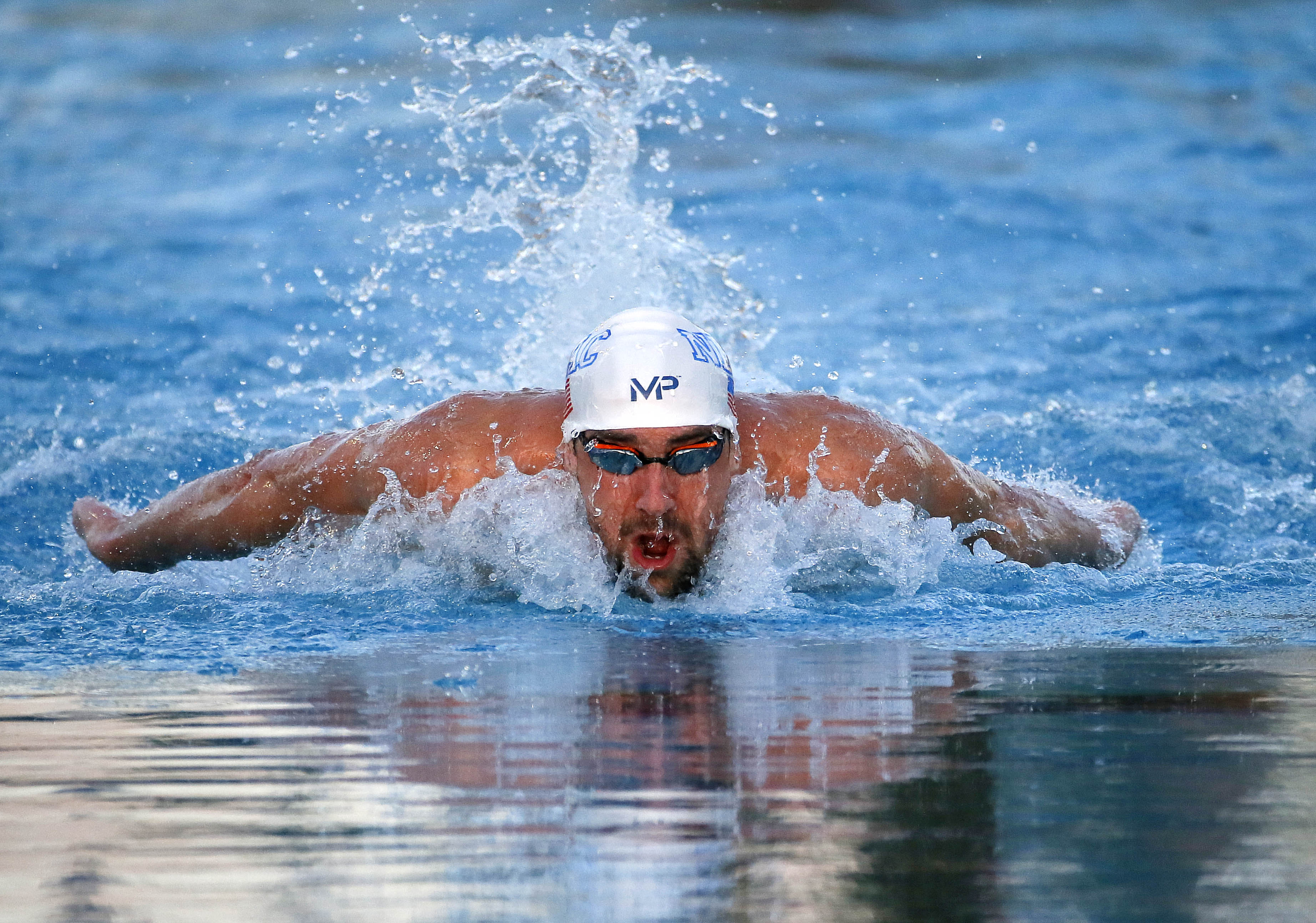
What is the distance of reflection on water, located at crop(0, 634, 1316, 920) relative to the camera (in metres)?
1.37

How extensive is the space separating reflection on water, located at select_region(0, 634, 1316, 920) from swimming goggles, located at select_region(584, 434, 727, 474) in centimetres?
117

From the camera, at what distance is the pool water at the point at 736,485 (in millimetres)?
1534

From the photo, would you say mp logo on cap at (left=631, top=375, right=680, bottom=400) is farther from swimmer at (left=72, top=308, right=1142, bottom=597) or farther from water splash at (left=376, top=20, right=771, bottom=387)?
water splash at (left=376, top=20, right=771, bottom=387)

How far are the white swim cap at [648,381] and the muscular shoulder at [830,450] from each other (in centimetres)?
15

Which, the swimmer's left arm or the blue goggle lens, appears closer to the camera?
the blue goggle lens

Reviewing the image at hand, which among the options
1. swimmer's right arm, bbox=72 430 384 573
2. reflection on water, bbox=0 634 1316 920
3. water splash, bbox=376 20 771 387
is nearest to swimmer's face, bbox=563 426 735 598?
swimmer's right arm, bbox=72 430 384 573

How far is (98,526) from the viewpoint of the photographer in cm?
447

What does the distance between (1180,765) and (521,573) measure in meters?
2.20

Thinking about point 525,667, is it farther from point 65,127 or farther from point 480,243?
point 65,127

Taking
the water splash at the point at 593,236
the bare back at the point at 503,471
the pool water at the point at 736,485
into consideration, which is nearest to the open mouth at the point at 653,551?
the pool water at the point at 736,485

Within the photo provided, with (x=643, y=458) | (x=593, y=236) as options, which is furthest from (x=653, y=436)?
(x=593, y=236)

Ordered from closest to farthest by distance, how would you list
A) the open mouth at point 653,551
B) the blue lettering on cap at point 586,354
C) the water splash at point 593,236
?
the open mouth at point 653,551, the blue lettering on cap at point 586,354, the water splash at point 593,236

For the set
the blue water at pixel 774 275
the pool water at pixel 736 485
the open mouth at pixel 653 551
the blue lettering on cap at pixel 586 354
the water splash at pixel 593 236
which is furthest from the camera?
the water splash at pixel 593 236

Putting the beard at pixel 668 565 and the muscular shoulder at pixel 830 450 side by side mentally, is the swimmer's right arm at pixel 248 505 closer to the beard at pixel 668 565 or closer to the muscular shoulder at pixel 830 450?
the beard at pixel 668 565
